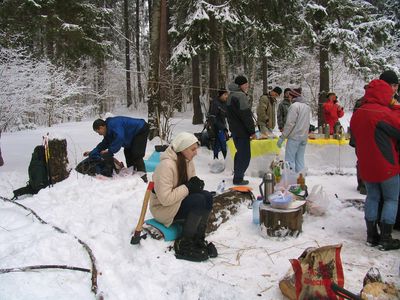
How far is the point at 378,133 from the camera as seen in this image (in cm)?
388

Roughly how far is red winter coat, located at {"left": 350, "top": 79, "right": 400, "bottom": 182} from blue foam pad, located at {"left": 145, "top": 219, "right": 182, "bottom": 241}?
205cm

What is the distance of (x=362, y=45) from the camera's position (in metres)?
13.2

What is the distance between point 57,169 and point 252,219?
3148 millimetres

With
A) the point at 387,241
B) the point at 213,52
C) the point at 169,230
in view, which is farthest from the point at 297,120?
the point at 213,52

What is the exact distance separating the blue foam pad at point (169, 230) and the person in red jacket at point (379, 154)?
2.02 meters

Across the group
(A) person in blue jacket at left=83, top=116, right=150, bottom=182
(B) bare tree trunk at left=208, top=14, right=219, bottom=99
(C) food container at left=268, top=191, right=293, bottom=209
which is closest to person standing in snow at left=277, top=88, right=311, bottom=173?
(C) food container at left=268, top=191, right=293, bottom=209

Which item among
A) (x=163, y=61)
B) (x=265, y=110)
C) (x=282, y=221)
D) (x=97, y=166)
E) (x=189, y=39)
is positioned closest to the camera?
(x=282, y=221)

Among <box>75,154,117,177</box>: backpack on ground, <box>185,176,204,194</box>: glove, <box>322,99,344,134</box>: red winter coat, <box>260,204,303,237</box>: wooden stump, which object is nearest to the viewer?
<box>185,176,204,194</box>: glove

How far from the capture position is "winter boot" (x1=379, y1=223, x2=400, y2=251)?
4000mm

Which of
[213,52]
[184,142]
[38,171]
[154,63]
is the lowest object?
[38,171]

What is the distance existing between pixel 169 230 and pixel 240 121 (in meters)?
2.82

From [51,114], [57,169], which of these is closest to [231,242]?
[57,169]

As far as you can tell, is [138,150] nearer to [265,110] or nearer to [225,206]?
[225,206]

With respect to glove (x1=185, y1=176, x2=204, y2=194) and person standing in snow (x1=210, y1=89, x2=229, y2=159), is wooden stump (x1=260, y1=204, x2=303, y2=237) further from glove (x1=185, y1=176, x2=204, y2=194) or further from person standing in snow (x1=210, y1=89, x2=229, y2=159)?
person standing in snow (x1=210, y1=89, x2=229, y2=159)
